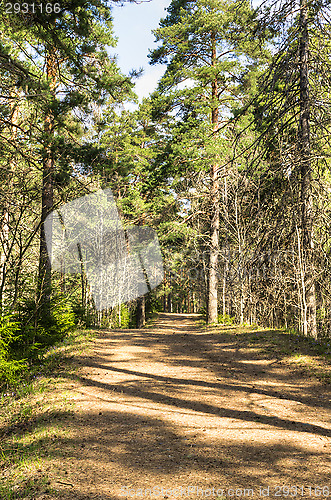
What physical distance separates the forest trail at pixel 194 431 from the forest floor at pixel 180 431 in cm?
1

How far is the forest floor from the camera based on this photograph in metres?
3.33

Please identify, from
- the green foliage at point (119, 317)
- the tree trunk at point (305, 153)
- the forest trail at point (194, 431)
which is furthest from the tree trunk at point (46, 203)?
the green foliage at point (119, 317)

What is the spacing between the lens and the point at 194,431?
181 inches

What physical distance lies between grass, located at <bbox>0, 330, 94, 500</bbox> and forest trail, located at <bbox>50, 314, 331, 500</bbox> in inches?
7.4

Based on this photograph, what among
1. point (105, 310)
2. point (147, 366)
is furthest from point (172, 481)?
point (105, 310)

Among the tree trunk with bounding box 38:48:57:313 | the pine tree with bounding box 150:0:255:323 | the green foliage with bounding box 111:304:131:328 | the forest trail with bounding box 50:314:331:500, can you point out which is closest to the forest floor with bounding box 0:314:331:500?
the forest trail with bounding box 50:314:331:500

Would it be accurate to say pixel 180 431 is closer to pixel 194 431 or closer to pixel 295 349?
pixel 194 431

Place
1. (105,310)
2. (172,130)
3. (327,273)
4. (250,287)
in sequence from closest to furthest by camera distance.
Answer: (327,273), (250,287), (172,130), (105,310)

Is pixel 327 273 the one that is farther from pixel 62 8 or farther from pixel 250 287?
pixel 62 8

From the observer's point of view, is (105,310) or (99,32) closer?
Result: (99,32)

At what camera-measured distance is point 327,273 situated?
7445 millimetres

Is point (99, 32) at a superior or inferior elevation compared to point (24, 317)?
superior

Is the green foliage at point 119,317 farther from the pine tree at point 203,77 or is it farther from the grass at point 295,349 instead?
the grass at point 295,349

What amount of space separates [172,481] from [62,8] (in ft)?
22.8
